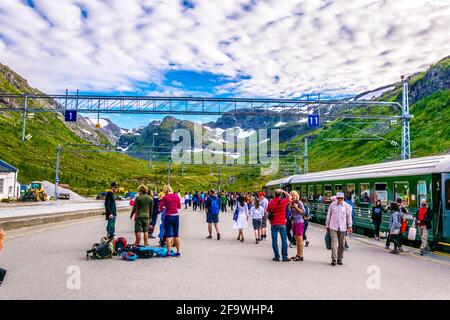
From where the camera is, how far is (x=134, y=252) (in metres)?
12.1

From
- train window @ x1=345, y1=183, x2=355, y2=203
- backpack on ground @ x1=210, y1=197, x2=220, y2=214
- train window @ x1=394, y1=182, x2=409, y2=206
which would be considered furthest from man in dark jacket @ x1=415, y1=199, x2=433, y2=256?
train window @ x1=345, y1=183, x2=355, y2=203

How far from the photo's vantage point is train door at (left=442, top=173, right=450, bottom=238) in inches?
562

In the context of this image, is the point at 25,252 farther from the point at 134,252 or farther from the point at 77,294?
the point at 77,294

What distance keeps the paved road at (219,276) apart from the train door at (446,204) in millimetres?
2024

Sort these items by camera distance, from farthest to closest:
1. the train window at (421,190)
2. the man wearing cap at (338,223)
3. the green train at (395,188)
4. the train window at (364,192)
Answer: the train window at (364,192) < the train window at (421,190) < the green train at (395,188) < the man wearing cap at (338,223)

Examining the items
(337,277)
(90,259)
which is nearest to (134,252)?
(90,259)

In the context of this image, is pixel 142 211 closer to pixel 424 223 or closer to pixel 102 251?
pixel 102 251

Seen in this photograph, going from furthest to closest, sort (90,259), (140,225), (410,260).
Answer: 1. (140,225)
2. (410,260)
3. (90,259)

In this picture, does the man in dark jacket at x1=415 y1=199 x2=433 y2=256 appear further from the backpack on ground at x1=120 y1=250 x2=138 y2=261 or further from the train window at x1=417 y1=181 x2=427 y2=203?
the backpack on ground at x1=120 y1=250 x2=138 y2=261

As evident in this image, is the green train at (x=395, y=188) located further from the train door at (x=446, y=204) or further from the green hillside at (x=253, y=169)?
the green hillside at (x=253, y=169)

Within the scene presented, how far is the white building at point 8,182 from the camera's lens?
60125mm

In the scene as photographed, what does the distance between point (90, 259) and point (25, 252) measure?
8.25 feet

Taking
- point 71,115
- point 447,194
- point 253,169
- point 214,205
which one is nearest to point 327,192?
point 214,205

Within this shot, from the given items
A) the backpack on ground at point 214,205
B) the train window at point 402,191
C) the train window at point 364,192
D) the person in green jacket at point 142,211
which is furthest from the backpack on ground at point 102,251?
the train window at point 364,192
